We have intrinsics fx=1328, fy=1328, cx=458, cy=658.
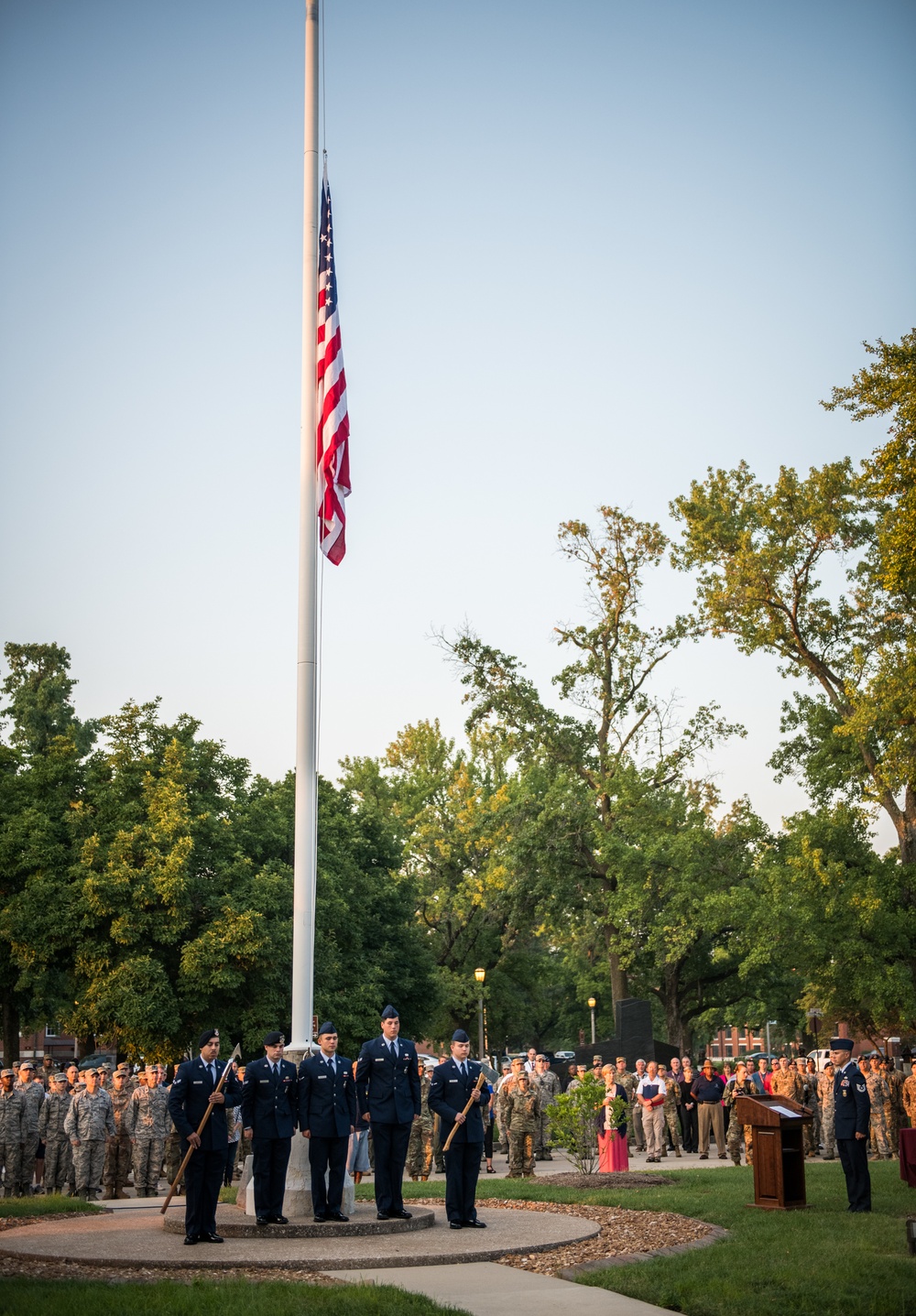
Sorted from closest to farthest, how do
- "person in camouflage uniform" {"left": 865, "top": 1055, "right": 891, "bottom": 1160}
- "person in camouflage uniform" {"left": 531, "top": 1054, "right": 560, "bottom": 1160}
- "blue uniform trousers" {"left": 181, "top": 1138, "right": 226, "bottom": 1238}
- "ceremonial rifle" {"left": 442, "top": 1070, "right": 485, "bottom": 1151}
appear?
1. "blue uniform trousers" {"left": 181, "top": 1138, "right": 226, "bottom": 1238}
2. "ceremonial rifle" {"left": 442, "top": 1070, "right": 485, "bottom": 1151}
3. "person in camouflage uniform" {"left": 865, "top": 1055, "right": 891, "bottom": 1160}
4. "person in camouflage uniform" {"left": 531, "top": 1054, "right": 560, "bottom": 1160}

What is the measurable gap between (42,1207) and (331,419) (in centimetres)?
909

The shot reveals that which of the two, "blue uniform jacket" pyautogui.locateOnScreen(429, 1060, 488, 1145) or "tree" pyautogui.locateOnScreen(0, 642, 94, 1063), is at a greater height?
"tree" pyautogui.locateOnScreen(0, 642, 94, 1063)

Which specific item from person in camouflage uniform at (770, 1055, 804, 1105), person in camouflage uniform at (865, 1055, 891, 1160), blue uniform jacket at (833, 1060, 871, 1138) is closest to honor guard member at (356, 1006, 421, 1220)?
blue uniform jacket at (833, 1060, 871, 1138)

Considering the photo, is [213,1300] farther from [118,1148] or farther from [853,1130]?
[118,1148]

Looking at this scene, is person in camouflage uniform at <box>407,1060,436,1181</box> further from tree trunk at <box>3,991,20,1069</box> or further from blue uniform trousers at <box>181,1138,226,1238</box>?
tree trunk at <box>3,991,20,1069</box>

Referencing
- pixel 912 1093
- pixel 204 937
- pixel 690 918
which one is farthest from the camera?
pixel 690 918

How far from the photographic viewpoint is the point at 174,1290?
866cm

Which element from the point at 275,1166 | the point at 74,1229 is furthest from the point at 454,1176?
the point at 74,1229

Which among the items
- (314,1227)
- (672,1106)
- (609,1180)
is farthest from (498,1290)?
(672,1106)

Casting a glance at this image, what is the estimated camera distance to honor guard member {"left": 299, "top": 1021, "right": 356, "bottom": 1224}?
1193 cm

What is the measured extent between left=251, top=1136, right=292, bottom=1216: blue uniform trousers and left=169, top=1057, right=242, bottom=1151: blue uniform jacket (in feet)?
1.23

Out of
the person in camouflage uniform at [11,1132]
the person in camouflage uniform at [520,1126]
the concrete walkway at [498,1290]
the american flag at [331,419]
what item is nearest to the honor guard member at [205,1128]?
the concrete walkway at [498,1290]

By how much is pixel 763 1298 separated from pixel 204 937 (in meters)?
23.4

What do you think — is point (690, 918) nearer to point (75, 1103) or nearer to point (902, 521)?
point (902, 521)
